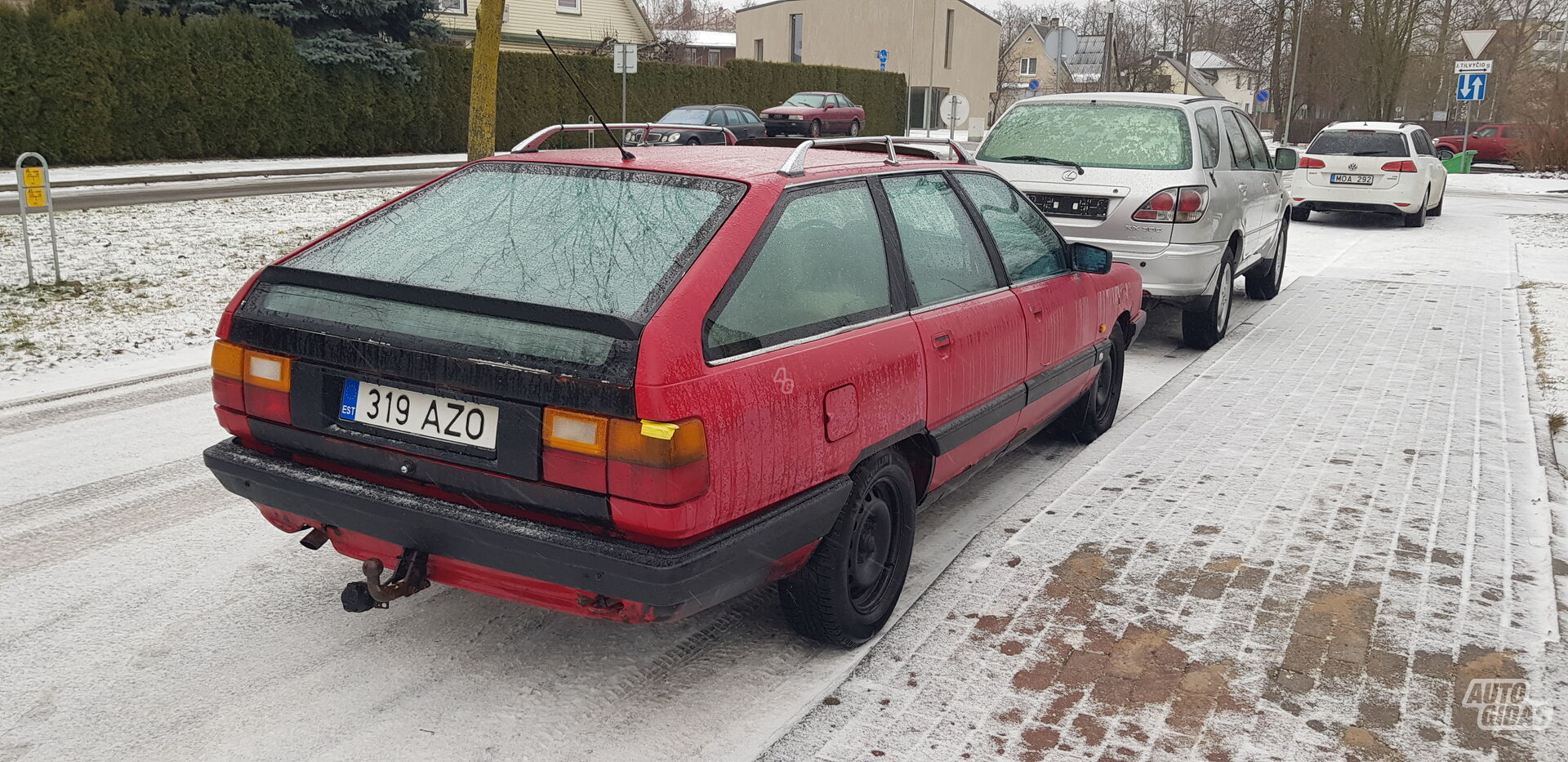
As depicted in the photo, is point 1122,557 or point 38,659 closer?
point 38,659

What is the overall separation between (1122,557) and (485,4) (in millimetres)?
11914

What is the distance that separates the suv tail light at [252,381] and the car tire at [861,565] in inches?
60.0

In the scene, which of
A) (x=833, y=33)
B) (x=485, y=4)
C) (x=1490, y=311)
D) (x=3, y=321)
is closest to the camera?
(x=3, y=321)

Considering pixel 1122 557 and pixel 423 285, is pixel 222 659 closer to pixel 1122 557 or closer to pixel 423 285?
pixel 423 285

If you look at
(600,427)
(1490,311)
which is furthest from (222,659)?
(1490,311)

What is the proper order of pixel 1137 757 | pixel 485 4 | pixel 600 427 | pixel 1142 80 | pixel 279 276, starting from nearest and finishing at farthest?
pixel 600 427, pixel 1137 757, pixel 279 276, pixel 485 4, pixel 1142 80

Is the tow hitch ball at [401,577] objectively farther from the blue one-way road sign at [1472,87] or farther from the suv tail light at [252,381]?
the blue one-way road sign at [1472,87]

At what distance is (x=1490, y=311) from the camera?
10.3 meters

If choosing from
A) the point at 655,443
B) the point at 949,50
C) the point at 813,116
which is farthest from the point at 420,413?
the point at 949,50

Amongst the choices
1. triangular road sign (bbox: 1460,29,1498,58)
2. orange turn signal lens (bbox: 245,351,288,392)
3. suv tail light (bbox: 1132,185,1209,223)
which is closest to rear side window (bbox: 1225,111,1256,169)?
suv tail light (bbox: 1132,185,1209,223)

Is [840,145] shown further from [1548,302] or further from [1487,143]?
[1487,143]

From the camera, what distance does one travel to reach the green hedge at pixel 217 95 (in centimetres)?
2142

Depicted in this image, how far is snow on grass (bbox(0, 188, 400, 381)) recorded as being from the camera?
25.8 feet

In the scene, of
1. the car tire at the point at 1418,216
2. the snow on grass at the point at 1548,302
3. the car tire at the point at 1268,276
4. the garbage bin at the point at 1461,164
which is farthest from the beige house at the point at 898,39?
the car tire at the point at 1268,276
